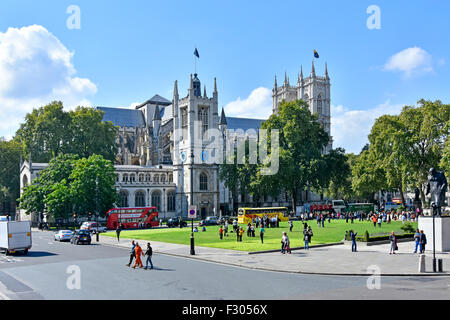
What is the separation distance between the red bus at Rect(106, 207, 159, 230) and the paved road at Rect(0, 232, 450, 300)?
3631cm

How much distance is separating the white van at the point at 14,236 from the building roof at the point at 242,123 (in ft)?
268

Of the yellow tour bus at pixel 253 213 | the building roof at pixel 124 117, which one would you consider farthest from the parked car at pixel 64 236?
the building roof at pixel 124 117

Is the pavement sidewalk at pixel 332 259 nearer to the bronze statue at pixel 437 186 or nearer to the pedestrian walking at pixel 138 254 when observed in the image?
the bronze statue at pixel 437 186

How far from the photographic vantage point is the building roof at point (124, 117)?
10588 centimetres

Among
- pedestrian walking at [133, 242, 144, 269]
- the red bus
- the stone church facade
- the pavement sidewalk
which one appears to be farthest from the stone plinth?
the stone church facade

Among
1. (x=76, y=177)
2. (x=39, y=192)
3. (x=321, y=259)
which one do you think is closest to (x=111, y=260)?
(x=321, y=259)

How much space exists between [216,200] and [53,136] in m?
30.6

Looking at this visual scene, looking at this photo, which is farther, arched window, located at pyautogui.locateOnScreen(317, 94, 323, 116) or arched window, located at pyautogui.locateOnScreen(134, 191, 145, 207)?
arched window, located at pyautogui.locateOnScreen(317, 94, 323, 116)

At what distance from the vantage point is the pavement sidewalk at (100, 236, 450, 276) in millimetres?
21422

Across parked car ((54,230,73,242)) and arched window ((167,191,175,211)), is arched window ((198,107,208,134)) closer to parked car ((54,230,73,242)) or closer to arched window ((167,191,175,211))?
arched window ((167,191,175,211))

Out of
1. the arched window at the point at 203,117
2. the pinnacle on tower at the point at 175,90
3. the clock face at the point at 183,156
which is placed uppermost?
the pinnacle on tower at the point at 175,90

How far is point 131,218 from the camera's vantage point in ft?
206

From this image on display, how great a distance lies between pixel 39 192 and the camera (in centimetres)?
6362

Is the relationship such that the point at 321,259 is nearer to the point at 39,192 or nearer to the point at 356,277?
the point at 356,277
